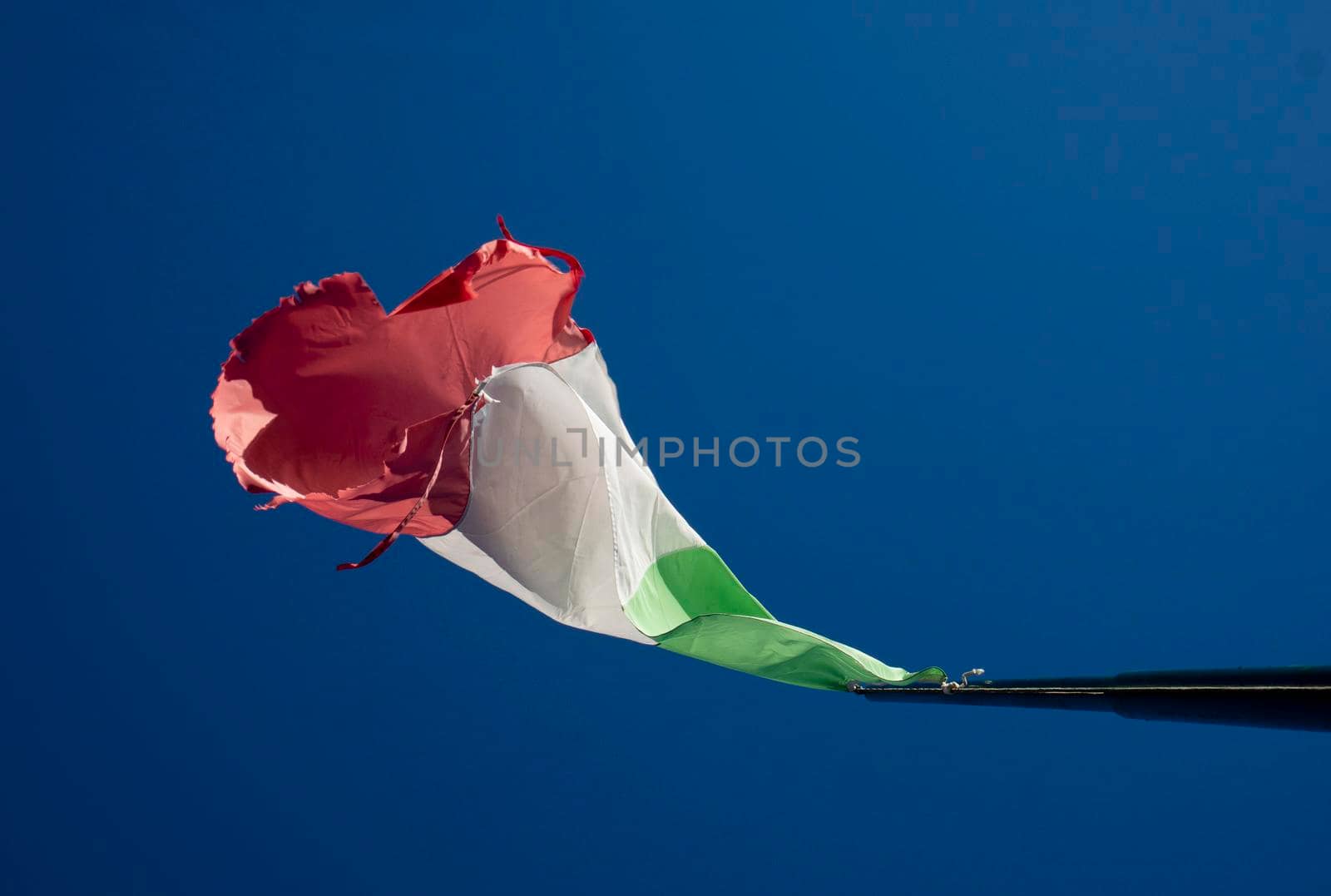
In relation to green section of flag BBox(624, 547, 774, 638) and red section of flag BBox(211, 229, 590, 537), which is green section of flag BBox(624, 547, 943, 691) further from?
red section of flag BBox(211, 229, 590, 537)

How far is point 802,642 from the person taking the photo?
1.49 m

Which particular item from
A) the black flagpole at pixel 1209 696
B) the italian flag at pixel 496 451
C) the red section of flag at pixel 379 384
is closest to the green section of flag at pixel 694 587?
the italian flag at pixel 496 451

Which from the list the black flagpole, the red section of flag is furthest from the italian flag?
the black flagpole

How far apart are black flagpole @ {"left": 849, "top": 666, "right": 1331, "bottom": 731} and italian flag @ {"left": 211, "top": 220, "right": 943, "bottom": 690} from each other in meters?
0.58

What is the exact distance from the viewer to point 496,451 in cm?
167

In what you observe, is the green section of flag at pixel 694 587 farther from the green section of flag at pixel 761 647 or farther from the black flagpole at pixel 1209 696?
the black flagpole at pixel 1209 696

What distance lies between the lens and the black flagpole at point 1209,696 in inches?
20.9

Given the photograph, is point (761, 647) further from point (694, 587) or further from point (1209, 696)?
point (1209, 696)

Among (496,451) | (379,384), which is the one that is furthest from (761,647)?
(379,384)

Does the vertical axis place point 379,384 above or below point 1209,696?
above

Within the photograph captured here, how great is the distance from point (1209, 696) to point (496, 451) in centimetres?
121

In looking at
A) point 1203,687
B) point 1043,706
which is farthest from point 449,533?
point 1203,687

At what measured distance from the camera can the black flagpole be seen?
531mm

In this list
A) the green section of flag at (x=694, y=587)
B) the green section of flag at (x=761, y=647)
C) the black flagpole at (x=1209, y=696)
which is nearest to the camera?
the black flagpole at (x=1209, y=696)
